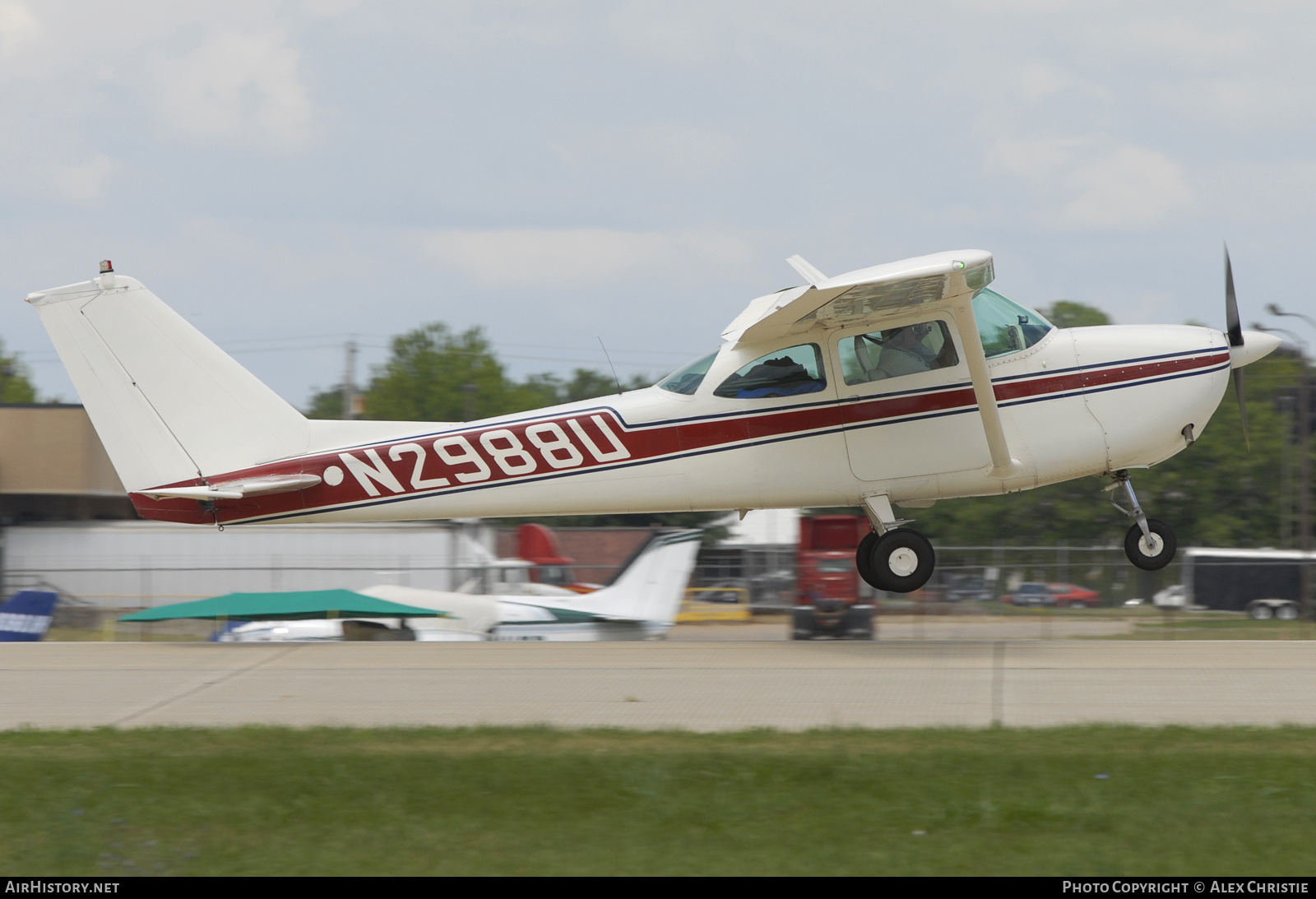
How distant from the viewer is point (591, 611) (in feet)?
63.3

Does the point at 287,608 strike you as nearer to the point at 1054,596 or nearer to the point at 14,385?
the point at 1054,596

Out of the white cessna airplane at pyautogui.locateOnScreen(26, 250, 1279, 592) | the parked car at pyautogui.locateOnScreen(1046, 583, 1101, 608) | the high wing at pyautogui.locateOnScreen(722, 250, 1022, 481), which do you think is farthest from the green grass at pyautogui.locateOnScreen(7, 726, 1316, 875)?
the parked car at pyautogui.locateOnScreen(1046, 583, 1101, 608)

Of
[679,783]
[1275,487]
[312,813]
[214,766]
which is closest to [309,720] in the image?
[214,766]

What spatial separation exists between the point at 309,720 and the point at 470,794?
2.86m

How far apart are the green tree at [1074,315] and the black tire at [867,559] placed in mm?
37038

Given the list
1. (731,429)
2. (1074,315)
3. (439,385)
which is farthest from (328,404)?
(731,429)

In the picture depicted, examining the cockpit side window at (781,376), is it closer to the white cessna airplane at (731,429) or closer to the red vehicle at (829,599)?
the white cessna airplane at (731,429)

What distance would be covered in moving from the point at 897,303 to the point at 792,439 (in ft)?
5.46

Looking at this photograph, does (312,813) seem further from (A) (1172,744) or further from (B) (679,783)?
(A) (1172,744)

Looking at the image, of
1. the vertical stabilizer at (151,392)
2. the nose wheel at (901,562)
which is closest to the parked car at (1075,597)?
the nose wheel at (901,562)

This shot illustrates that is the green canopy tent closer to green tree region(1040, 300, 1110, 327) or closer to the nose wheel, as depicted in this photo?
the nose wheel

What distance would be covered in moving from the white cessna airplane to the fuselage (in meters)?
0.02

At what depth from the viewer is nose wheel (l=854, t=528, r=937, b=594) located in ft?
40.6

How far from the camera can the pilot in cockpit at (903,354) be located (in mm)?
11984
